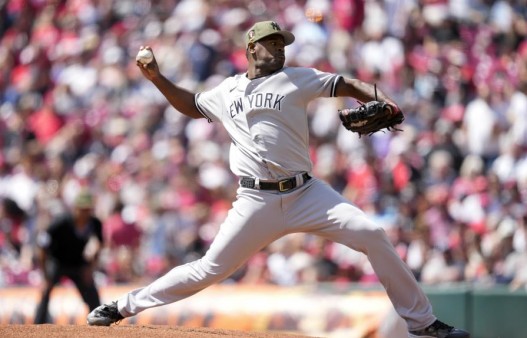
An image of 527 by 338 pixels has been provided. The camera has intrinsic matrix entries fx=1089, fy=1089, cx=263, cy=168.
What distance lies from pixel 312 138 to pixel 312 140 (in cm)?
5

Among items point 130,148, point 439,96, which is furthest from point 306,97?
point 130,148

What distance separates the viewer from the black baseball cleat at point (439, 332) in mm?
6906

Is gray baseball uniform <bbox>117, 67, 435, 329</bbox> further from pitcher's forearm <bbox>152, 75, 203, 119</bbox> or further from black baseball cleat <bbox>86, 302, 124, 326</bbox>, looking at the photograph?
black baseball cleat <bbox>86, 302, 124, 326</bbox>

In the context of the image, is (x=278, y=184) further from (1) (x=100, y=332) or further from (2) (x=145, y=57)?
(1) (x=100, y=332)

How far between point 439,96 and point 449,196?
6.19ft

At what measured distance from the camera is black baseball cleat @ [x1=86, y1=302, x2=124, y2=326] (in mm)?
7438

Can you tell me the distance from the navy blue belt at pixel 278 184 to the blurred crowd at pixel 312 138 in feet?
16.1

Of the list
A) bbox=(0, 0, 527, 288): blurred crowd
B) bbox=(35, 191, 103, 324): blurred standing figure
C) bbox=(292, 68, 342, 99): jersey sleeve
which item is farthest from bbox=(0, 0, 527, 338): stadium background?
bbox=(292, 68, 342, 99): jersey sleeve

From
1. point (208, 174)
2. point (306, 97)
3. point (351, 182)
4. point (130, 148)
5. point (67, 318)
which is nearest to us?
point (306, 97)

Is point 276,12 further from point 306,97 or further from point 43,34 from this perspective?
point 306,97

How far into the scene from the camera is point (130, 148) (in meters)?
15.4

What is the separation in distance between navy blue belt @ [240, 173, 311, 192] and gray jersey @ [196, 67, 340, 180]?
0.12 ft

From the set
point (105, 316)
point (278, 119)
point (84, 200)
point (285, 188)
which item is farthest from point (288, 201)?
point (84, 200)

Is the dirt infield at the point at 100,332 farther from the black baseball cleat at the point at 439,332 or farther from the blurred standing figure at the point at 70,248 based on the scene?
the blurred standing figure at the point at 70,248
